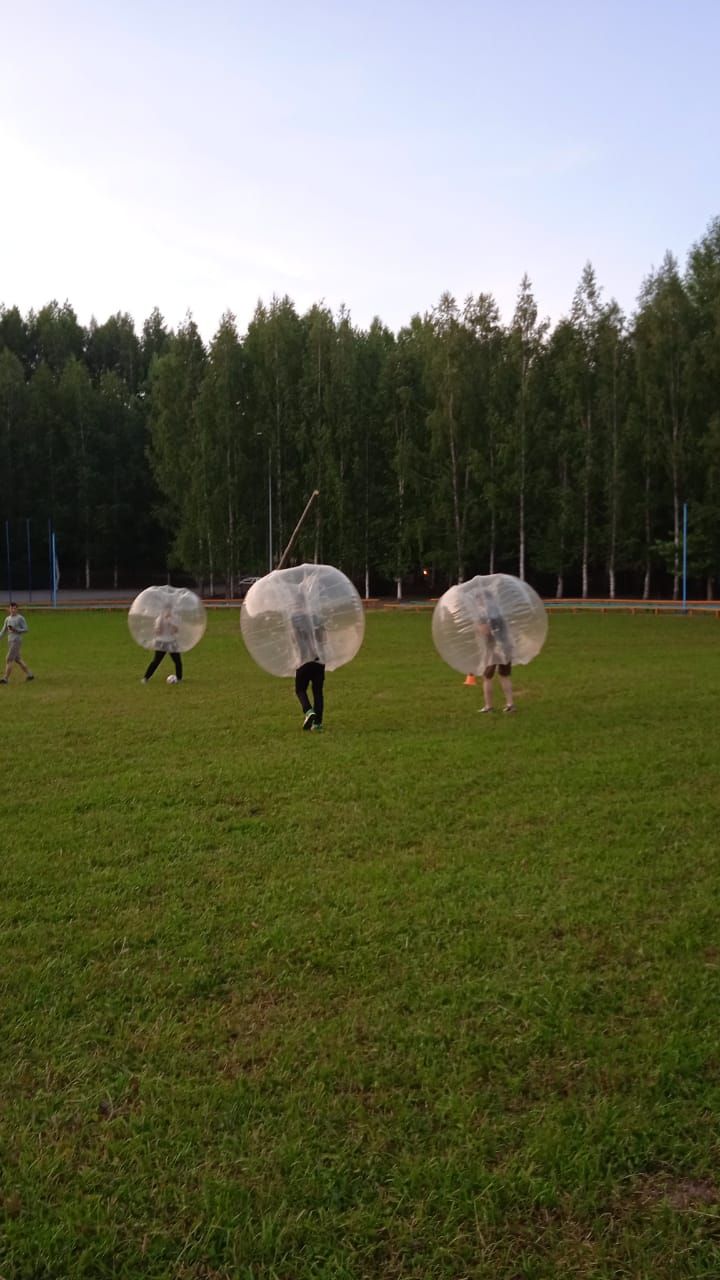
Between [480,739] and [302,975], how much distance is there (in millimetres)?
6016

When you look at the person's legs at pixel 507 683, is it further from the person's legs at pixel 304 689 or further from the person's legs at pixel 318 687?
the person's legs at pixel 304 689

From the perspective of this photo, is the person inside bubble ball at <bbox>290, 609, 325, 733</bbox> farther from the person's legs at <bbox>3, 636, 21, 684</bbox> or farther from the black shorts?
the person's legs at <bbox>3, 636, 21, 684</bbox>

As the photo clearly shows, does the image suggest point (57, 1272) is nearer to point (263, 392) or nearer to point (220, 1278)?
point (220, 1278)

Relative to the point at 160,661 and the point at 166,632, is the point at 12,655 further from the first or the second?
the point at 166,632

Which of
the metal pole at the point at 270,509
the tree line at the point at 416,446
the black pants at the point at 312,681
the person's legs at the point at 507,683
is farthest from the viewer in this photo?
the metal pole at the point at 270,509

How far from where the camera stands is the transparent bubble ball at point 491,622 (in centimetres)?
1111

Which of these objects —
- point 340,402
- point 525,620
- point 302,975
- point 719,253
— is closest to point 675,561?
point 719,253

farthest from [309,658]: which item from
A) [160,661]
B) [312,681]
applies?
[160,661]

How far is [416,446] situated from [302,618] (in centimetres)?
3621

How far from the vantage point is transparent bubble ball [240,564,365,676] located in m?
10.3

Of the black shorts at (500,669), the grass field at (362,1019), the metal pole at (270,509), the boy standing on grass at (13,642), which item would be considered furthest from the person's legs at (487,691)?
the metal pole at (270,509)

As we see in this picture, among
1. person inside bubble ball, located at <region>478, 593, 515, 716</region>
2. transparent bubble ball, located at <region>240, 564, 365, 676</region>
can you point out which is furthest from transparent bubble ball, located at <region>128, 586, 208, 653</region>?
→ person inside bubble ball, located at <region>478, 593, 515, 716</region>

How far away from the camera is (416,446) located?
45031 mm

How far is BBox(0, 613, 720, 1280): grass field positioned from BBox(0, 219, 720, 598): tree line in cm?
3235
